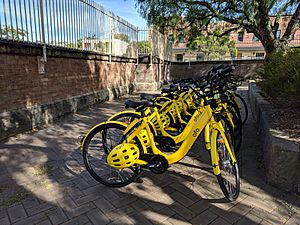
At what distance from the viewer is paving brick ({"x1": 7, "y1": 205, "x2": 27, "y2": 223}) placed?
211cm

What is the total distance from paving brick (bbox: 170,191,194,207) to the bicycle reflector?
22.9 inches

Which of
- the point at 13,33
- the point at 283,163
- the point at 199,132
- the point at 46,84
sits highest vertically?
the point at 13,33

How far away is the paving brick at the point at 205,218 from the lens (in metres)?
2.10

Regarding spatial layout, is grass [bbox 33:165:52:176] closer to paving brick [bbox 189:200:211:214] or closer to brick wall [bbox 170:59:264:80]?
paving brick [bbox 189:200:211:214]

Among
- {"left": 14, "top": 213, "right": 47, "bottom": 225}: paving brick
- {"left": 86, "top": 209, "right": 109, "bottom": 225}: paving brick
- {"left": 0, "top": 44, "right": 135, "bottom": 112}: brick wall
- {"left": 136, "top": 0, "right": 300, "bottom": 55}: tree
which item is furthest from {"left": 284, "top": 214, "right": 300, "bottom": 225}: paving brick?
{"left": 136, "top": 0, "right": 300, "bottom": 55}: tree

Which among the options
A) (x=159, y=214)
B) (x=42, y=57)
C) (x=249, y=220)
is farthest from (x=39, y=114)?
(x=249, y=220)

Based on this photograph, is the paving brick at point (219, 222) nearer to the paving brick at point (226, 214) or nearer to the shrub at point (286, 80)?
the paving brick at point (226, 214)

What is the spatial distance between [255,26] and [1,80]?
29.0 ft

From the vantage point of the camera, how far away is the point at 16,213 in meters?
2.18

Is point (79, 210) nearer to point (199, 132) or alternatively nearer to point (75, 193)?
point (75, 193)

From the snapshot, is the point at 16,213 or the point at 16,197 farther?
the point at 16,197

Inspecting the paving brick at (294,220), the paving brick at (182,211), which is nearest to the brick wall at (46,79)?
the paving brick at (182,211)

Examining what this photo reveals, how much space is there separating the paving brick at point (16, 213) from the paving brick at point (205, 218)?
Result: 1.58m

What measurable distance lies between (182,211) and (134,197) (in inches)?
21.0
